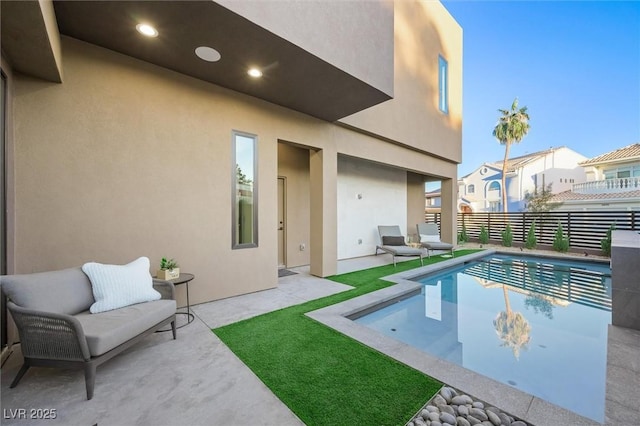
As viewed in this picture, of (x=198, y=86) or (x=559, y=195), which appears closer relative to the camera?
(x=198, y=86)

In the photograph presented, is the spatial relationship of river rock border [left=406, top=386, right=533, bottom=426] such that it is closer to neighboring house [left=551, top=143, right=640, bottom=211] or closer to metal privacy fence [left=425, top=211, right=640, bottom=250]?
metal privacy fence [left=425, top=211, right=640, bottom=250]

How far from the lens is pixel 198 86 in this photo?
402cm

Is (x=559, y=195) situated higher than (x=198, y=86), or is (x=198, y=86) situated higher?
(x=198, y=86)

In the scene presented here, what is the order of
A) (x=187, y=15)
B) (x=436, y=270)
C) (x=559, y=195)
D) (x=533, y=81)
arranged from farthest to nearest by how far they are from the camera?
1. (x=533, y=81)
2. (x=559, y=195)
3. (x=436, y=270)
4. (x=187, y=15)

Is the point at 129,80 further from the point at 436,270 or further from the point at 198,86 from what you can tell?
the point at 436,270

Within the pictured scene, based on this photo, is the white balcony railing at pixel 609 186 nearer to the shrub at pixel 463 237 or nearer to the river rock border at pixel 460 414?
the shrub at pixel 463 237

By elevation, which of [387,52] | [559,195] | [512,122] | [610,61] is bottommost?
[559,195]

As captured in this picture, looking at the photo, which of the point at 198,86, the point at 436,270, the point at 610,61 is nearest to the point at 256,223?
the point at 198,86

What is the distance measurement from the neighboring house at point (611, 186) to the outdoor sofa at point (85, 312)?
17.7 meters

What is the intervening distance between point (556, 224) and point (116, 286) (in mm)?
13326

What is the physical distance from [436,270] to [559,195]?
1384 centimetres

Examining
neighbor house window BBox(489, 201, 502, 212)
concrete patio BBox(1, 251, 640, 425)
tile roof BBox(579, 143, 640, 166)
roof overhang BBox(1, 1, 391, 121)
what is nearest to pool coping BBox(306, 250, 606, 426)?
concrete patio BBox(1, 251, 640, 425)

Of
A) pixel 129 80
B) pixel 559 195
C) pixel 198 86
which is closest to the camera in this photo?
pixel 129 80

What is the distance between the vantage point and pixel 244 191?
4574mm
